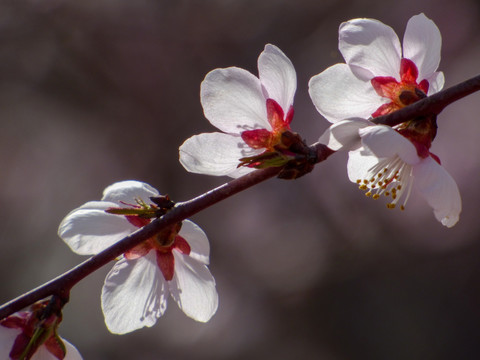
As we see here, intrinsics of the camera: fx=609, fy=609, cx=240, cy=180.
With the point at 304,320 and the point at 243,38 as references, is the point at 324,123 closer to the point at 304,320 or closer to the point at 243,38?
the point at 243,38

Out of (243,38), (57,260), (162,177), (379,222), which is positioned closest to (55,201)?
(57,260)

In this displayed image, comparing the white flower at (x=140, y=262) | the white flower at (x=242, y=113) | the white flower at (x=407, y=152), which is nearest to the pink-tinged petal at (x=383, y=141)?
the white flower at (x=407, y=152)

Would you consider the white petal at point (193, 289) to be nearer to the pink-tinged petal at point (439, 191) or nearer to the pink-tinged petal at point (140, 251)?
the pink-tinged petal at point (140, 251)

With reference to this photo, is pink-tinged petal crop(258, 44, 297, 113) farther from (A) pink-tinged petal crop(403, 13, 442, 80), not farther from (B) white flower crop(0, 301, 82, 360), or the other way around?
(B) white flower crop(0, 301, 82, 360)

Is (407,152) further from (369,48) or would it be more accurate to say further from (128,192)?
(128,192)

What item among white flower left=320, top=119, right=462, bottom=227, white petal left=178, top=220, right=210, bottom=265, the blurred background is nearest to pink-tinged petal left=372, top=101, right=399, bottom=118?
white flower left=320, top=119, right=462, bottom=227

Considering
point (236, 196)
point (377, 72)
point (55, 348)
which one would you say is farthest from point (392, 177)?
point (236, 196)

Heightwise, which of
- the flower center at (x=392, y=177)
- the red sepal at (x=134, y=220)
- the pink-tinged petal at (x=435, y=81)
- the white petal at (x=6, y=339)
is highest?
the red sepal at (x=134, y=220)

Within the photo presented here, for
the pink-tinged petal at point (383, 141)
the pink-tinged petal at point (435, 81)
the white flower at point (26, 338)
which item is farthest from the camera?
the pink-tinged petal at point (435, 81)
